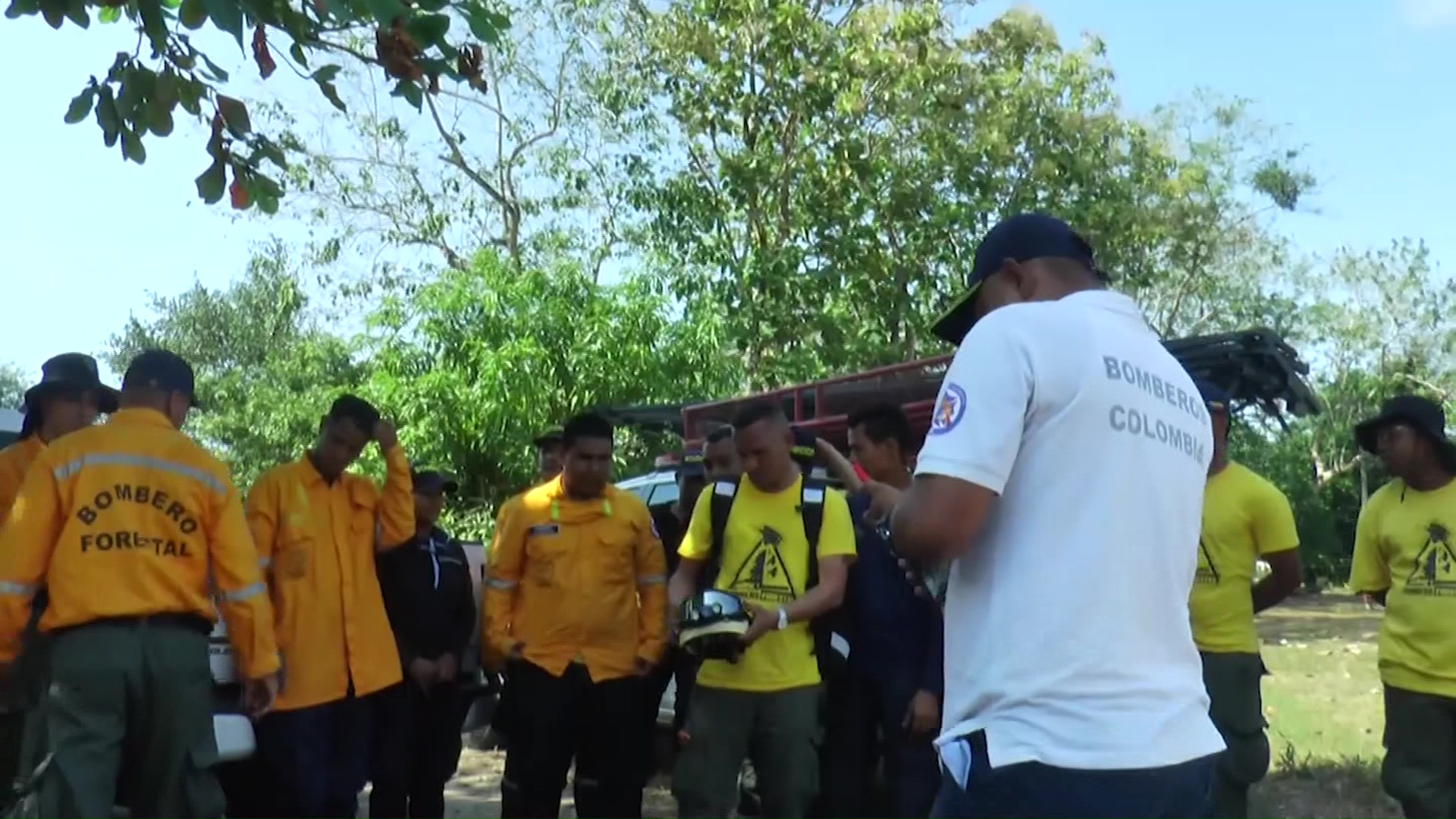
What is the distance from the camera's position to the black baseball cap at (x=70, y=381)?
6602 millimetres

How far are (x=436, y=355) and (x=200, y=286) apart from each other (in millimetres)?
31483

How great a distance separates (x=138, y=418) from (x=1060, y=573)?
12.9ft

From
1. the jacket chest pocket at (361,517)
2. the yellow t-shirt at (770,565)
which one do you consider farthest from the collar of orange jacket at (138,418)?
the yellow t-shirt at (770,565)

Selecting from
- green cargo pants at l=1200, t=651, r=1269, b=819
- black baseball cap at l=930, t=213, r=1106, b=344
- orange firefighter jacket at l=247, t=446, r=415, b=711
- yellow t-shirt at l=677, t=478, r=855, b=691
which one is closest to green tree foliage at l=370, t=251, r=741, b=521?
orange firefighter jacket at l=247, t=446, r=415, b=711

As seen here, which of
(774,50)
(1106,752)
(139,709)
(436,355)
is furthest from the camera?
(774,50)

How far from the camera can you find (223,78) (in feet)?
21.2

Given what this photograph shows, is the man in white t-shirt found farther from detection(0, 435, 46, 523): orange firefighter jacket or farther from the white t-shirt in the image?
detection(0, 435, 46, 523): orange firefighter jacket

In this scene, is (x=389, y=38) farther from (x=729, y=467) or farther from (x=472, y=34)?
(x=729, y=467)

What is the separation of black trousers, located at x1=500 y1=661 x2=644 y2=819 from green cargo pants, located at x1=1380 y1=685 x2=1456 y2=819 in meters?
3.16

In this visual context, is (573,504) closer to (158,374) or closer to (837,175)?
(158,374)

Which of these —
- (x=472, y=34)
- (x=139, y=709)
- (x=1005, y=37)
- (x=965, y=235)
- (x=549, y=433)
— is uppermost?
(x=1005, y=37)

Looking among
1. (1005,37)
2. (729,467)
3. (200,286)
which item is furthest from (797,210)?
(200,286)

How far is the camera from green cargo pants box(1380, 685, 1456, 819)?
6414mm

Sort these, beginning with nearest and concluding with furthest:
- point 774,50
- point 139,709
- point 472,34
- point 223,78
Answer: point 139,709 < point 472,34 < point 223,78 < point 774,50
